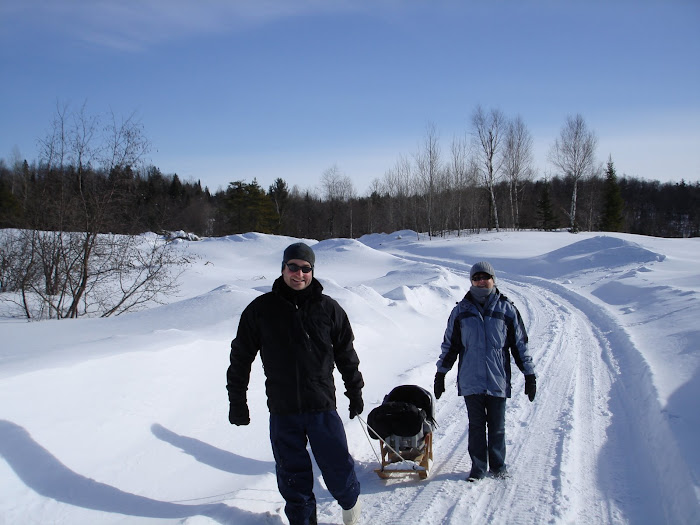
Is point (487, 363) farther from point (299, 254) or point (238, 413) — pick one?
point (238, 413)

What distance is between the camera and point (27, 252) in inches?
464

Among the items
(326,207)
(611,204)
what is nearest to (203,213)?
(326,207)

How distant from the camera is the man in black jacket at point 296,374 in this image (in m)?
2.84

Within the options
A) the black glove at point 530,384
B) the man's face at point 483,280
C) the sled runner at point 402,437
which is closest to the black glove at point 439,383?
the sled runner at point 402,437

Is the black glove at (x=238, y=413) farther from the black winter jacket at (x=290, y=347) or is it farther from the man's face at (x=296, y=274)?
the man's face at (x=296, y=274)

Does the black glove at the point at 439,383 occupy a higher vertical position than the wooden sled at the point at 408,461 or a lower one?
higher

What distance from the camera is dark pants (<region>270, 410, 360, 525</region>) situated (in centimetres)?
287

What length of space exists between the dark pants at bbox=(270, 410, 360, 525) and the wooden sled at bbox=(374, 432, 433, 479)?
0.92 meters

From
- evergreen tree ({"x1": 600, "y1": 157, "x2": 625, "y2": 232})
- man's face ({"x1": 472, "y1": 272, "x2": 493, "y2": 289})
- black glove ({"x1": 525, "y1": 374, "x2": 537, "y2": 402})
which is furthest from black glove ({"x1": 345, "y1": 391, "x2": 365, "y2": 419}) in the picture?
evergreen tree ({"x1": 600, "y1": 157, "x2": 625, "y2": 232})

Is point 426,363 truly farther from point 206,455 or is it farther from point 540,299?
point 540,299

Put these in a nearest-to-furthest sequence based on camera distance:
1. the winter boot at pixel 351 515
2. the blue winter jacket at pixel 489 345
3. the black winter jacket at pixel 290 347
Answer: the black winter jacket at pixel 290 347
the winter boot at pixel 351 515
the blue winter jacket at pixel 489 345

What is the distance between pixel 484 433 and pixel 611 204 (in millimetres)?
45593

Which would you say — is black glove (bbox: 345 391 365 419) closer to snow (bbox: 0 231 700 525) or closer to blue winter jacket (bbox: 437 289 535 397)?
snow (bbox: 0 231 700 525)

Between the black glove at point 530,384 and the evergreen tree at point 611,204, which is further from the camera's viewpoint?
the evergreen tree at point 611,204
